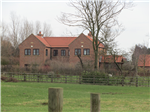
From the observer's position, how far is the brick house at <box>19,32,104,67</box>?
2030 inches

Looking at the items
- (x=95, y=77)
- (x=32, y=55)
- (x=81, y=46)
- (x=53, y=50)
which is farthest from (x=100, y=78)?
(x=53, y=50)

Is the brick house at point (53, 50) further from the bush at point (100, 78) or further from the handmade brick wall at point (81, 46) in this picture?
the bush at point (100, 78)

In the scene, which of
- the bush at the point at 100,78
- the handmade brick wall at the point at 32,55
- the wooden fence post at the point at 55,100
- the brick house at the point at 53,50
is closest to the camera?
the wooden fence post at the point at 55,100

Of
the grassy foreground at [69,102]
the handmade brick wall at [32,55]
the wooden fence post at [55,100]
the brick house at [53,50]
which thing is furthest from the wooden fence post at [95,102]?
the handmade brick wall at [32,55]

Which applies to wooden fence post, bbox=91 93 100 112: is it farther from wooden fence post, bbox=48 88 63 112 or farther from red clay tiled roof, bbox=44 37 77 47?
red clay tiled roof, bbox=44 37 77 47

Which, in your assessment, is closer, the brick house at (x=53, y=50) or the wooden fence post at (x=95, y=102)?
the wooden fence post at (x=95, y=102)

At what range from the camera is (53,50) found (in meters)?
57.0

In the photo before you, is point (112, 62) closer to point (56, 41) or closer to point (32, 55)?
point (32, 55)

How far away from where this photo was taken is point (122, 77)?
30.5 m

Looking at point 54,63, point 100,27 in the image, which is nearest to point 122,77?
point 100,27

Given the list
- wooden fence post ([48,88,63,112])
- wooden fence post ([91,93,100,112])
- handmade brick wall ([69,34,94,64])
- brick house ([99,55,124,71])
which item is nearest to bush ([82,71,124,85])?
brick house ([99,55,124,71])

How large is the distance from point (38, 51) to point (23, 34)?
93.1 feet

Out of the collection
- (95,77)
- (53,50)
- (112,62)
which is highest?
(53,50)

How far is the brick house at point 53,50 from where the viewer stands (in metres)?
51.6
